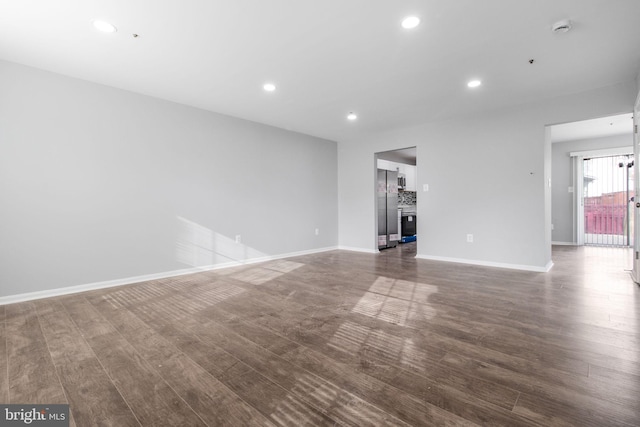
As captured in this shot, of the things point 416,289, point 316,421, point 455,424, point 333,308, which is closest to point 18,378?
point 316,421

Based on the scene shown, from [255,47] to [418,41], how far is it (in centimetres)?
152

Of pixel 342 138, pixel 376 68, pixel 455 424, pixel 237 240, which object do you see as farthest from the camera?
pixel 342 138

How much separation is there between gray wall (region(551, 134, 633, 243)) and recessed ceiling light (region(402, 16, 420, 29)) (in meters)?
6.94

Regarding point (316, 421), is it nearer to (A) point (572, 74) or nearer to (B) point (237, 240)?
(B) point (237, 240)

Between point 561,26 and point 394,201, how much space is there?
4.67 m

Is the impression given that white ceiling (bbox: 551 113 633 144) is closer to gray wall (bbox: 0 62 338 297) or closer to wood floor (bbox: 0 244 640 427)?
wood floor (bbox: 0 244 640 427)

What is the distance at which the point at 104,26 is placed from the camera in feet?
7.82

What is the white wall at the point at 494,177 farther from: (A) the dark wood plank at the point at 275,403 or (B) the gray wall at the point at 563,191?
(A) the dark wood plank at the point at 275,403

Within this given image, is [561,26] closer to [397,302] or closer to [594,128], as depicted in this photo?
[397,302]

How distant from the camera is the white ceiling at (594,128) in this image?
5.12m

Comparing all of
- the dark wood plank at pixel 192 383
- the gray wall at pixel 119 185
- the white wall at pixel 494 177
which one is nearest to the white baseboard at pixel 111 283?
the gray wall at pixel 119 185

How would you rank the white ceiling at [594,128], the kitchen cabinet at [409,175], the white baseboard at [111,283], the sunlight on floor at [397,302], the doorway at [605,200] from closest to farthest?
the sunlight on floor at [397,302] < the white baseboard at [111,283] < the white ceiling at [594,128] < the doorway at [605,200] < the kitchen cabinet at [409,175]

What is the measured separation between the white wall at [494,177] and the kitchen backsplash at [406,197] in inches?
102

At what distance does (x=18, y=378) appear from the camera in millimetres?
1592
